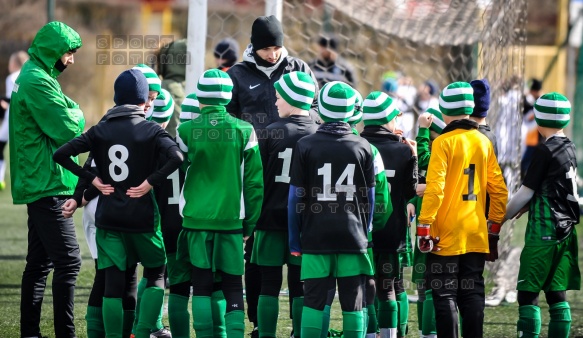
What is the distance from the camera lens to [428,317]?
19.6ft

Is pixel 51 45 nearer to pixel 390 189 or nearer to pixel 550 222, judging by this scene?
pixel 390 189

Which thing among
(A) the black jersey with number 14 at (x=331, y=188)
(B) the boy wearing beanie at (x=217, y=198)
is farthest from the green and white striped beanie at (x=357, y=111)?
(B) the boy wearing beanie at (x=217, y=198)

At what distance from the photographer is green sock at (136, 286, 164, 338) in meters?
5.47

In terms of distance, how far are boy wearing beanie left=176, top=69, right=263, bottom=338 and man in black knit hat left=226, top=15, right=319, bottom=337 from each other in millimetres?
779

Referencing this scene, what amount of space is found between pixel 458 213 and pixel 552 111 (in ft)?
2.70

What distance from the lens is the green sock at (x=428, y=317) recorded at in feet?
19.4

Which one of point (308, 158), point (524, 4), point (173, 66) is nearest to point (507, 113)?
point (524, 4)

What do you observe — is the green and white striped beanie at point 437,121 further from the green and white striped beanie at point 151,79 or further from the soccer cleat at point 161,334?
the soccer cleat at point 161,334

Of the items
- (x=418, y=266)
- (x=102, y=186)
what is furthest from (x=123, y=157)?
(x=418, y=266)

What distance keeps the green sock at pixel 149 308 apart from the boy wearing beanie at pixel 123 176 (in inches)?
7.0

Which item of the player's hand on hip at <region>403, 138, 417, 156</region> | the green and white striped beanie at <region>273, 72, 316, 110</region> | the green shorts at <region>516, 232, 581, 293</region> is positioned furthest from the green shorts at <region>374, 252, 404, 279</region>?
the green and white striped beanie at <region>273, 72, 316, 110</region>

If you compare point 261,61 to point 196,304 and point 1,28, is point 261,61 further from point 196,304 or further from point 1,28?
point 1,28

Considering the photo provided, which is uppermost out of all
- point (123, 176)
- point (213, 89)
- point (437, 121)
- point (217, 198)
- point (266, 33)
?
point (266, 33)

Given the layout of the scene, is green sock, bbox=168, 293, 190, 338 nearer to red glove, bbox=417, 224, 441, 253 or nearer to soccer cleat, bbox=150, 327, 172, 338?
soccer cleat, bbox=150, 327, 172, 338
